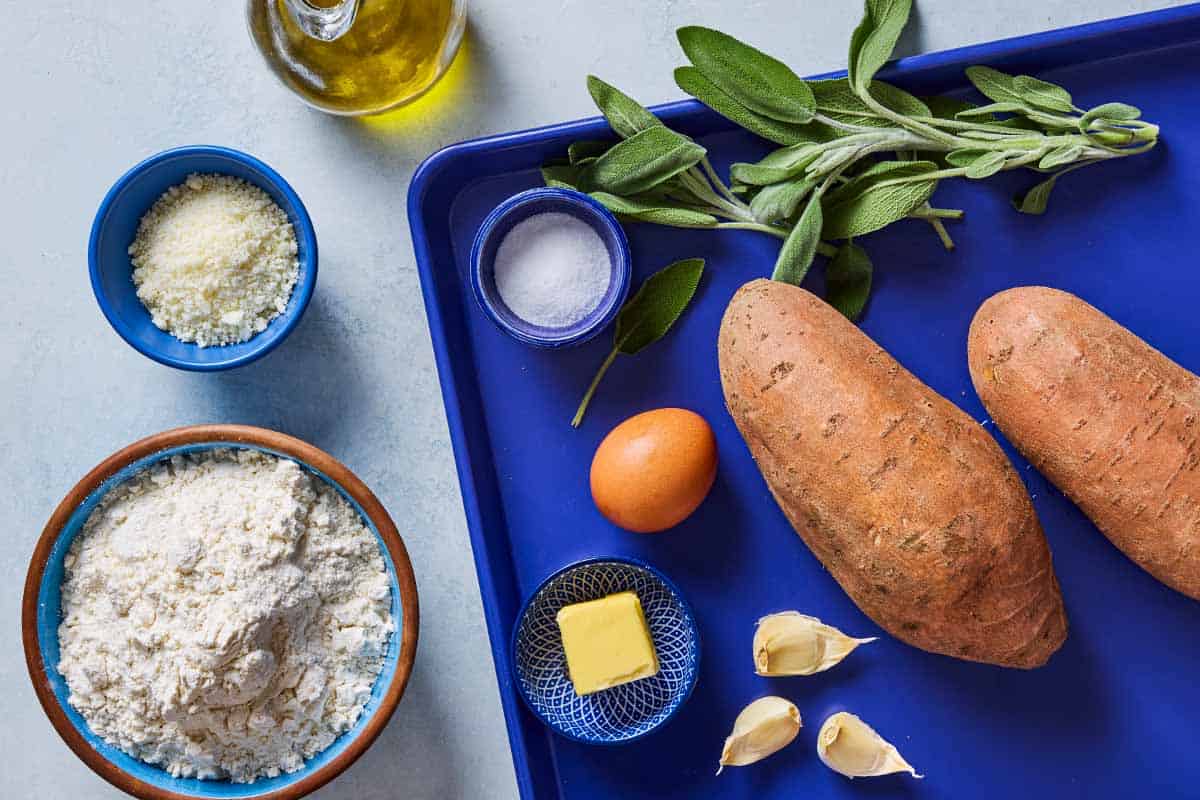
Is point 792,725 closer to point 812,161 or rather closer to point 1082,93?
point 812,161

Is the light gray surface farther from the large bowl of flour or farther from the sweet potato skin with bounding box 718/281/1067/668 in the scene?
the sweet potato skin with bounding box 718/281/1067/668

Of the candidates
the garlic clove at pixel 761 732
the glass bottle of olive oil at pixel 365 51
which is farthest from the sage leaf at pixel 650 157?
the garlic clove at pixel 761 732

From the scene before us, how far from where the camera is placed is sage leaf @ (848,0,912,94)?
108 centimetres

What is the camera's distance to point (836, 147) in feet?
3.63

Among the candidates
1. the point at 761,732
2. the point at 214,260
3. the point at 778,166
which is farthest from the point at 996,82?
the point at 214,260

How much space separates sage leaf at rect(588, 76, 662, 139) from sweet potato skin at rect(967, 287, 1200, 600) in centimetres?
44

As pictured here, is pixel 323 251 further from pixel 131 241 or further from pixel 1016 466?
pixel 1016 466

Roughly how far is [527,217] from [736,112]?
26 centimetres

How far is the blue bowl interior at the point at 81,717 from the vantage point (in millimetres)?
1075

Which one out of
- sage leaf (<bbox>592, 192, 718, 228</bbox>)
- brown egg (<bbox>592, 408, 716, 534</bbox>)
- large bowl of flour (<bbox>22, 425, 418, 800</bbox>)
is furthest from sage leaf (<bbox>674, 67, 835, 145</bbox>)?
large bowl of flour (<bbox>22, 425, 418, 800</bbox>)

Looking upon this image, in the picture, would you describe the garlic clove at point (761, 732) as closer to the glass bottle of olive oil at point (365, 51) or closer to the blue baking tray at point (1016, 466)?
the blue baking tray at point (1016, 466)

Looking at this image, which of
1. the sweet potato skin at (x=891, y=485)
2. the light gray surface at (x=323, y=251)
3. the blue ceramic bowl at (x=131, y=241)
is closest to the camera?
the sweet potato skin at (x=891, y=485)

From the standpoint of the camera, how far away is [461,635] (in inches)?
47.9

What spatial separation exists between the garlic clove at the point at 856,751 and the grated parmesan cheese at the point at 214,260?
0.79 m
